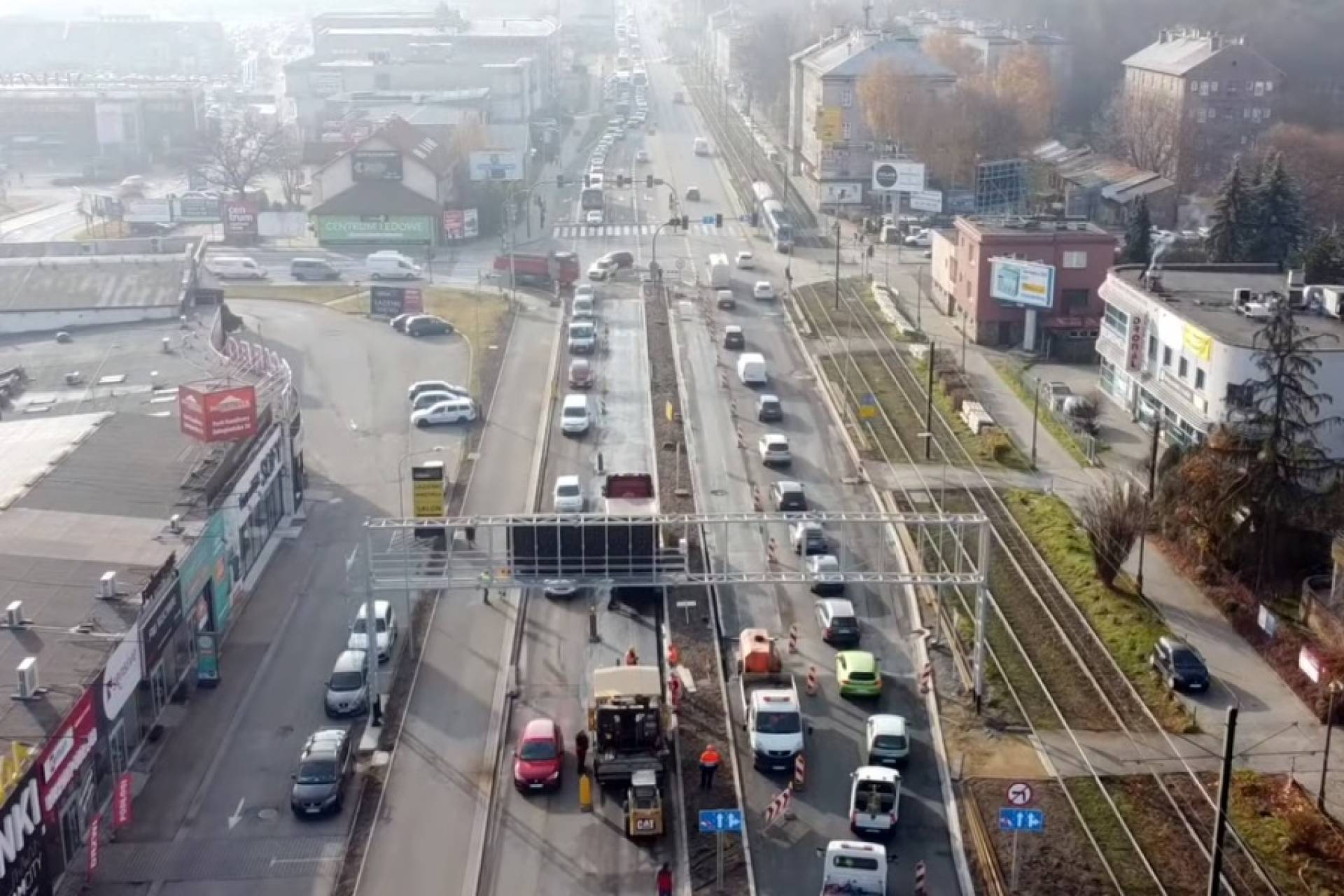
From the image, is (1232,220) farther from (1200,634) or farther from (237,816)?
(237,816)

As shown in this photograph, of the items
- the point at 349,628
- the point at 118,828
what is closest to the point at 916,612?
the point at 349,628

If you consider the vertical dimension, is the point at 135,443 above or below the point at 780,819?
above

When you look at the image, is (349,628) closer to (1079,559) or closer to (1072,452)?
(1079,559)

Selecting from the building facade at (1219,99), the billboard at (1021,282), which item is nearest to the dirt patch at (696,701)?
the billboard at (1021,282)

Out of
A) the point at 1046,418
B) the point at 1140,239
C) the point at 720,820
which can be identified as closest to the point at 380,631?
the point at 720,820

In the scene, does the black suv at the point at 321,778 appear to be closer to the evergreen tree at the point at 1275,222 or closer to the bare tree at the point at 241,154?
the evergreen tree at the point at 1275,222

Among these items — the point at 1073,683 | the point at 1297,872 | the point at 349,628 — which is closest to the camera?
the point at 1297,872
